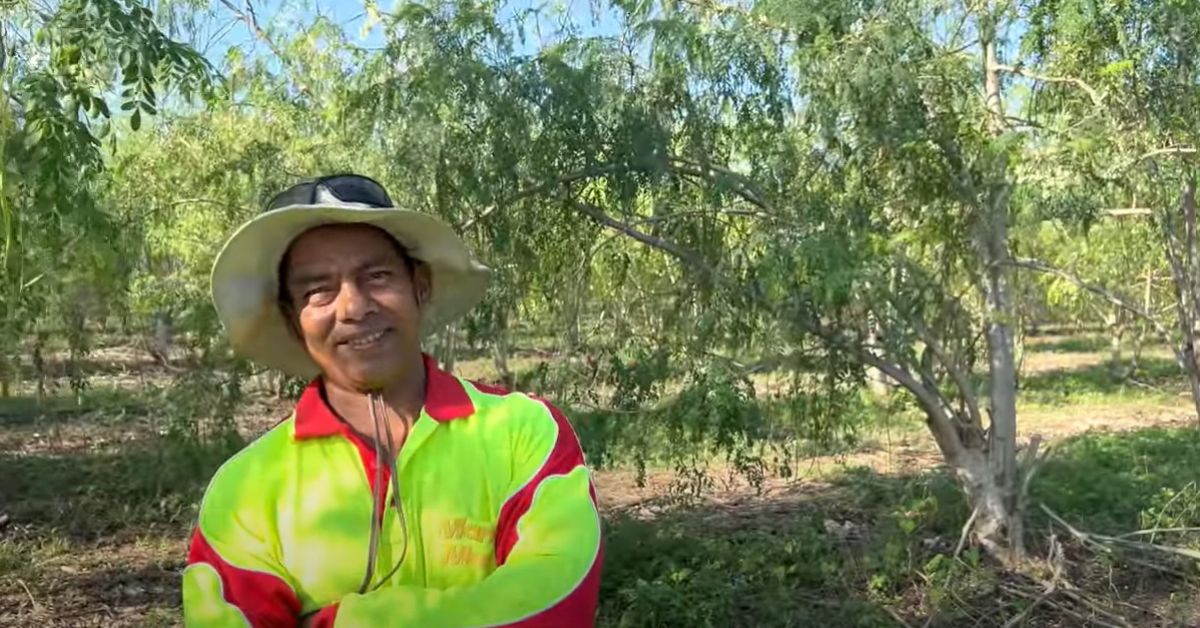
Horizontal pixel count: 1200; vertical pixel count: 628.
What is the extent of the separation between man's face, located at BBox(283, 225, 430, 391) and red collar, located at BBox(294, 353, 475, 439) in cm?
4

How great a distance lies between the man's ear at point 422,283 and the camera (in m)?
1.53

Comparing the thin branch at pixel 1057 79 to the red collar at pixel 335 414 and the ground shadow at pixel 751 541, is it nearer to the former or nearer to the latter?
the ground shadow at pixel 751 541

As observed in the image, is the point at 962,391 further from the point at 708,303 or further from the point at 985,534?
the point at 708,303

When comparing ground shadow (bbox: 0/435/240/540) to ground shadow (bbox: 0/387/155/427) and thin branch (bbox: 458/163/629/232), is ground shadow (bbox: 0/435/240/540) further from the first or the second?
thin branch (bbox: 458/163/629/232)

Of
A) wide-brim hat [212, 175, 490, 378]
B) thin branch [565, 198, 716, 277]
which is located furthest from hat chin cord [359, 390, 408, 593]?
thin branch [565, 198, 716, 277]

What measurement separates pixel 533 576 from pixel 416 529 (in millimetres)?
155

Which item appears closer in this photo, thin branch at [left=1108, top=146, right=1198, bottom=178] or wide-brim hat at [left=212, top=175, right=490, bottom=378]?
wide-brim hat at [left=212, top=175, right=490, bottom=378]

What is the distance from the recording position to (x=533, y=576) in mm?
1294

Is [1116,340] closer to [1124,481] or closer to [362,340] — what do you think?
[1124,481]

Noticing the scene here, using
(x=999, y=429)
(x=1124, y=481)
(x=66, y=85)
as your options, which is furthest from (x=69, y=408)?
(x=1124, y=481)

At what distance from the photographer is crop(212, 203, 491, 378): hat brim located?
141cm

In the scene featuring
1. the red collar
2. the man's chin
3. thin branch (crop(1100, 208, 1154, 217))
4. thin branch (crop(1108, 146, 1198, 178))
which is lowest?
the red collar

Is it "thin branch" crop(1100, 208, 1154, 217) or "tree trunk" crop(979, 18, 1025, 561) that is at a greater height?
"thin branch" crop(1100, 208, 1154, 217)

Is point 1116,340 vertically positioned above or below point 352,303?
below
